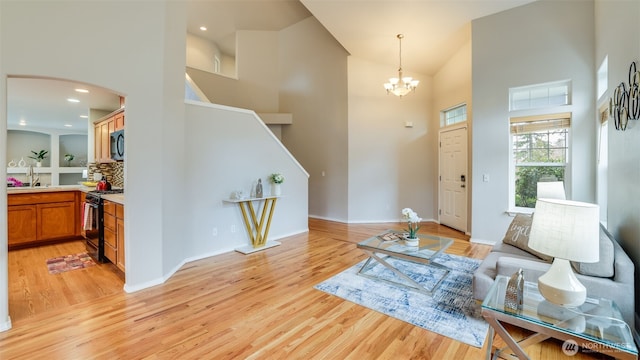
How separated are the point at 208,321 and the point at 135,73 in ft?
8.47

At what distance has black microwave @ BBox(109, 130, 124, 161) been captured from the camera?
4027 mm

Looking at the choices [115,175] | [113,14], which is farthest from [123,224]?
[115,175]

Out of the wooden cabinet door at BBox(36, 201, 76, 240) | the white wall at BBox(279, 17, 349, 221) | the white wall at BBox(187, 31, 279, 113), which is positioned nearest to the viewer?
the wooden cabinet door at BBox(36, 201, 76, 240)

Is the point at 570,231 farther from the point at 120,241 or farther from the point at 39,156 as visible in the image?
the point at 39,156

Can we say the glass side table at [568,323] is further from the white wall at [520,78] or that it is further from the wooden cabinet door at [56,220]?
the wooden cabinet door at [56,220]

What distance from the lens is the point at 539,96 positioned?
412 centimetres

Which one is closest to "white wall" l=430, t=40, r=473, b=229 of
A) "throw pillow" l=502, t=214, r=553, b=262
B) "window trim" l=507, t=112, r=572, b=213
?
"window trim" l=507, t=112, r=572, b=213

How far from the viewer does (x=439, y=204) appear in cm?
630

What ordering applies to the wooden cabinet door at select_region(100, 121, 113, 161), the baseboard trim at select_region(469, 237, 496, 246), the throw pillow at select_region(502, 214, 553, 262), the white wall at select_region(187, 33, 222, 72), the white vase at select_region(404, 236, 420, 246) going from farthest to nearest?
the white wall at select_region(187, 33, 222, 72)
the wooden cabinet door at select_region(100, 121, 113, 161)
the baseboard trim at select_region(469, 237, 496, 246)
the white vase at select_region(404, 236, 420, 246)
the throw pillow at select_region(502, 214, 553, 262)

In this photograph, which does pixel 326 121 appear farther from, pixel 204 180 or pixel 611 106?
pixel 611 106

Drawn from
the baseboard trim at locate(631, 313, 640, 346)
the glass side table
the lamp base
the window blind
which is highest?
the window blind

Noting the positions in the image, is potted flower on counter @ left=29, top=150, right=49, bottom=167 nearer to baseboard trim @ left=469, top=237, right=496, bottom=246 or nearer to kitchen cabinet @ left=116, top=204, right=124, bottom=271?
kitchen cabinet @ left=116, top=204, right=124, bottom=271

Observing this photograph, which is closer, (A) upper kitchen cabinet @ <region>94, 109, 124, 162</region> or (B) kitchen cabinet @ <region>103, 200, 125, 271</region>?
(B) kitchen cabinet @ <region>103, 200, 125, 271</region>

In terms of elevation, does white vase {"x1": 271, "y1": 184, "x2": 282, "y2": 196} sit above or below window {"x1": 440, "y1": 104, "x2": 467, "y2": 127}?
below
